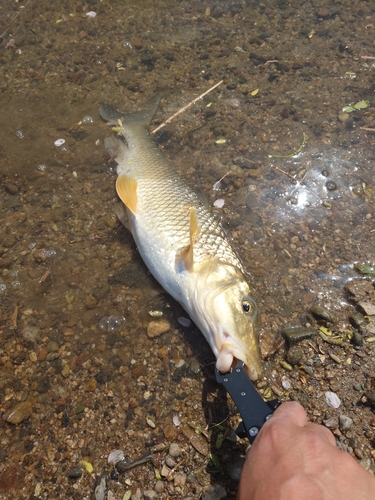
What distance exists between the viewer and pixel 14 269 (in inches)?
139

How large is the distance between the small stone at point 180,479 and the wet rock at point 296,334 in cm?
127

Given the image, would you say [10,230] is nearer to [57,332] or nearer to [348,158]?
[57,332]

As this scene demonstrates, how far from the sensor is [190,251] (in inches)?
115

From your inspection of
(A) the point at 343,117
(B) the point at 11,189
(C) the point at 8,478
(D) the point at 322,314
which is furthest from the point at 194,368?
(A) the point at 343,117

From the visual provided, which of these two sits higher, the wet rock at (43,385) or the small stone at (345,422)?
the wet rock at (43,385)

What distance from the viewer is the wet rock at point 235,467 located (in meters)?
2.54

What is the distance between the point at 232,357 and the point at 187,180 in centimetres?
228

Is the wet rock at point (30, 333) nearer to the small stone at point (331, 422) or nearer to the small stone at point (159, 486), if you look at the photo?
the small stone at point (159, 486)

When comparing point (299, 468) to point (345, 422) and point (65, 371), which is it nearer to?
point (345, 422)

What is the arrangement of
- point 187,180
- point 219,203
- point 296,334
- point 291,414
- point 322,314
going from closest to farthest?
point 291,414 < point 296,334 < point 322,314 < point 219,203 < point 187,180

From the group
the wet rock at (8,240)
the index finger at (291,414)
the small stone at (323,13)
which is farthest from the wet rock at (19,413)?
the small stone at (323,13)

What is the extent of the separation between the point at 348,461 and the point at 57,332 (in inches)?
93.1

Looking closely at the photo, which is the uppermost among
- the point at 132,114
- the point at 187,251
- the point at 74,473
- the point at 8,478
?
the point at 132,114

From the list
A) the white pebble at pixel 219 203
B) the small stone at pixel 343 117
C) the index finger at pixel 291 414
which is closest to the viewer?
the index finger at pixel 291 414
